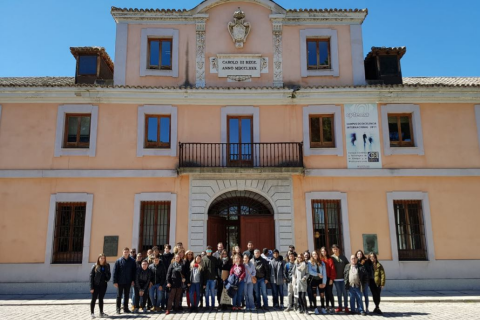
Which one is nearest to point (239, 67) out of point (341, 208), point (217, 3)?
point (217, 3)

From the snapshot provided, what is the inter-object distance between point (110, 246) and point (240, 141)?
19.1 ft

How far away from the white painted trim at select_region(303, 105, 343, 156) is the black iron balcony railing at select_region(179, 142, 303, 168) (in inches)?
16.7

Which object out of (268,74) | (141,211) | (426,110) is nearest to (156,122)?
(141,211)

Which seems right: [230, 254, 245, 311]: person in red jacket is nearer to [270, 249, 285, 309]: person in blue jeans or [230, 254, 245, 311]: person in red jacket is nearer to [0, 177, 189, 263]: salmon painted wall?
[270, 249, 285, 309]: person in blue jeans

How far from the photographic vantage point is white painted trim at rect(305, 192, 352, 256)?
13.1 metres

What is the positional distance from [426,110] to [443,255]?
5.23m

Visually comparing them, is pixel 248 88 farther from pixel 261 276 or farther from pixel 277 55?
pixel 261 276

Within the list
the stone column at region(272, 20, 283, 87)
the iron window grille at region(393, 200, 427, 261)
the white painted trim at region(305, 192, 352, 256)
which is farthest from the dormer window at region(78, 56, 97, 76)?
the iron window grille at region(393, 200, 427, 261)

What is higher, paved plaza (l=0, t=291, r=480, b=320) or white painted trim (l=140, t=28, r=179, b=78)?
white painted trim (l=140, t=28, r=179, b=78)

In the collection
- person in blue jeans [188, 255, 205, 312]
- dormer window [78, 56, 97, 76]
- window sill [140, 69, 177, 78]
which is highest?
dormer window [78, 56, 97, 76]

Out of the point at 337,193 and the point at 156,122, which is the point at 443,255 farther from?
the point at 156,122

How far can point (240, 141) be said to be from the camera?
46.1 feet

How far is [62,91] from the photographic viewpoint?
13.9 metres

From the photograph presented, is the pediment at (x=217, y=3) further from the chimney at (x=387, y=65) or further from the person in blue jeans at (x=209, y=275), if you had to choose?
the person in blue jeans at (x=209, y=275)
